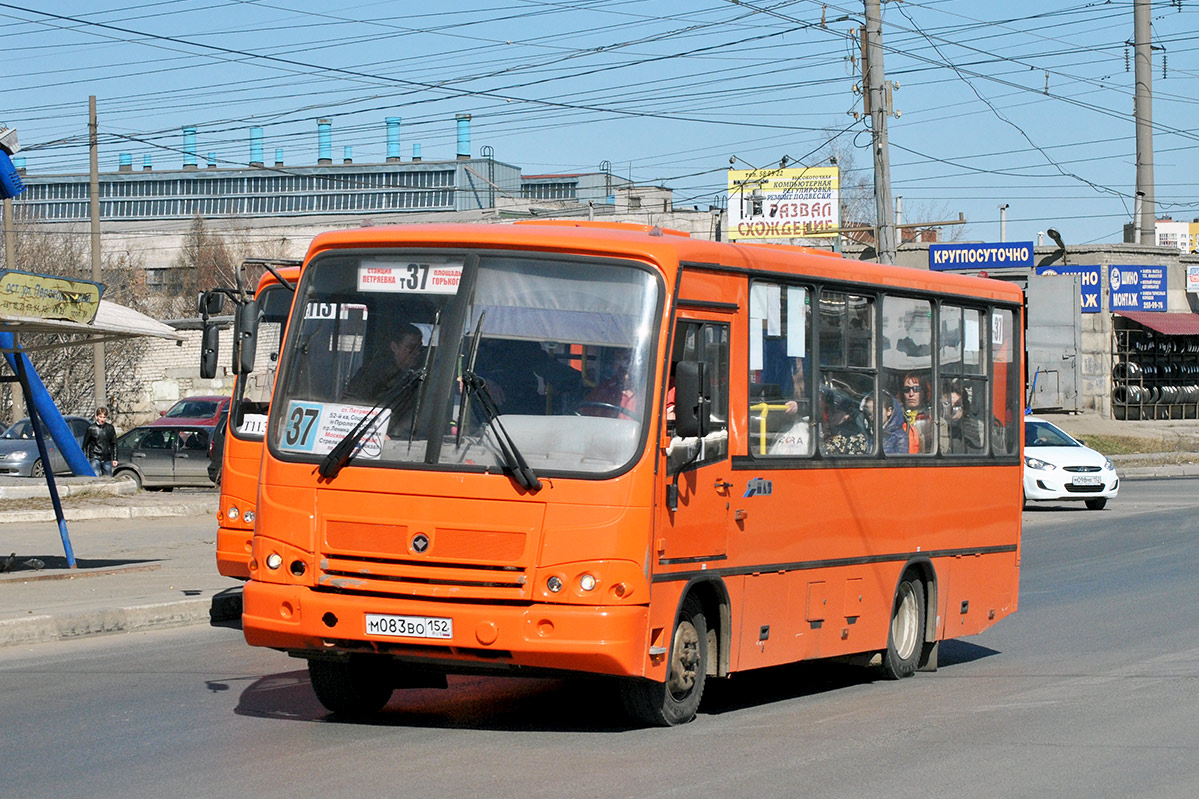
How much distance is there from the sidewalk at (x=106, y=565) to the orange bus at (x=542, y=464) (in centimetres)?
316

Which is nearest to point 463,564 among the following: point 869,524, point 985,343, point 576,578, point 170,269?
point 576,578

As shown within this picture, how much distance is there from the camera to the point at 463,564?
24.8 feet

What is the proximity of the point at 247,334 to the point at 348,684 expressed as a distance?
218 cm

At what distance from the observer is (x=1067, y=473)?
89.6 feet

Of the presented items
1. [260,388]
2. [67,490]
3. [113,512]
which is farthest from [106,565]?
[67,490]

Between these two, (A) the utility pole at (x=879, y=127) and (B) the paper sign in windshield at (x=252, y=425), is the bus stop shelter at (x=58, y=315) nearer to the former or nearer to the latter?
(B) the paper sign in windshield at (x=252, y=425)

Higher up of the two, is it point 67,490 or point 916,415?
point 916,415

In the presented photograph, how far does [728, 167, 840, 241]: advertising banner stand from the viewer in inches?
2827

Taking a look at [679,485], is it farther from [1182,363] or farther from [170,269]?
[170,269]

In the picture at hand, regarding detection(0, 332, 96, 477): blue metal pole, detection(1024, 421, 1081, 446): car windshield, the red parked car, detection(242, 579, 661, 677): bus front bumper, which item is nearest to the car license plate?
detection(242, 579, 661, 677): bus front bumper

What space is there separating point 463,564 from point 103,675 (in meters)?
3.84

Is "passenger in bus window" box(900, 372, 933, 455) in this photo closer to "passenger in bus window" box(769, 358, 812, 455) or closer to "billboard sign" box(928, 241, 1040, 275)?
"passenger in bus window" box(769, 358, 812, 455)

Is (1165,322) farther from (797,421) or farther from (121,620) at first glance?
(797,421)

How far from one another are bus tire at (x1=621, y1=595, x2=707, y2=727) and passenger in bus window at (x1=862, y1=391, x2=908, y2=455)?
2.35 metres
